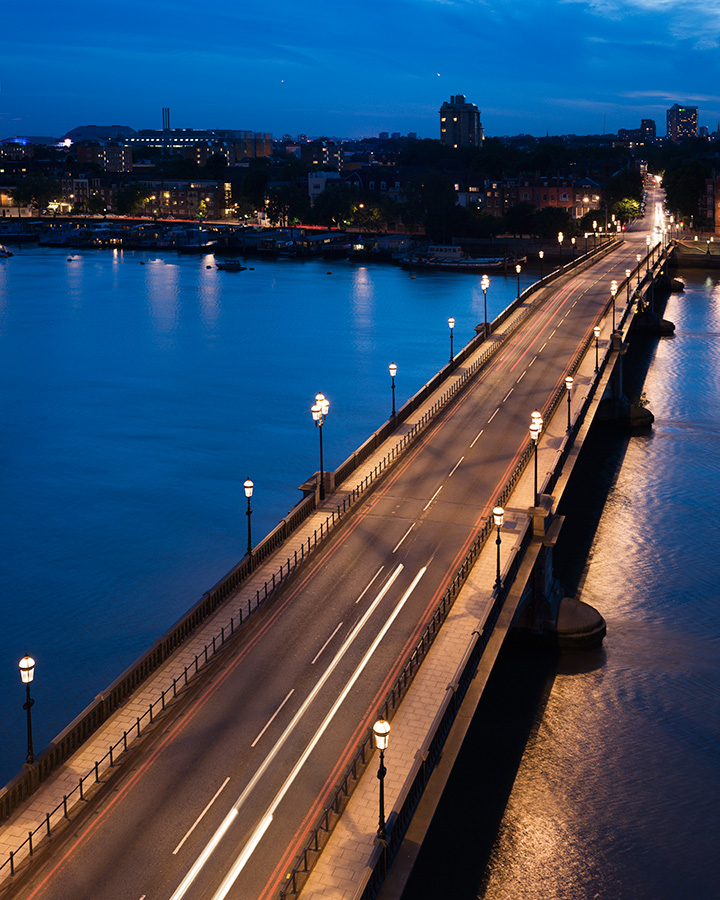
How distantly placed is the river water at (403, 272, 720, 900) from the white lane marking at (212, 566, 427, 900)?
14.3 ft

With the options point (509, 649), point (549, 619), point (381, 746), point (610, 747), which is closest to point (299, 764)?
point (381, 746)

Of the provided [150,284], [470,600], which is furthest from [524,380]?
[150,284]

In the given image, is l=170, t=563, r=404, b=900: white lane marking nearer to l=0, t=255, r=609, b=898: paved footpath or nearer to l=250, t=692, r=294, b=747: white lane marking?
l=250, t=692, r=294, b=747: white lane marking

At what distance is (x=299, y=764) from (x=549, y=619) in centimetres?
1522

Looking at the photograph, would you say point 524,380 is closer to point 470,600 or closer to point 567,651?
point 567,651

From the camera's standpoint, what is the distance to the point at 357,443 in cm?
6291

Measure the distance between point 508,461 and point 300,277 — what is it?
126m

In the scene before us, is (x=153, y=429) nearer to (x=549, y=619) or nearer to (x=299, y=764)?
(x=549, y=619)

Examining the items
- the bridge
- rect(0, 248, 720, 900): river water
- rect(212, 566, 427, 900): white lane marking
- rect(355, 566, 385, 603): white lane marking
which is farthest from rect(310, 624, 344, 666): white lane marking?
rect(0, 248, 720, 900): river water

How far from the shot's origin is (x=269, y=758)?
72.4ft

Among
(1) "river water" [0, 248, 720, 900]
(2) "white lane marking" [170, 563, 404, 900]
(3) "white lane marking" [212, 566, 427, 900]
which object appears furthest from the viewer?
(1) "river water" [0, 248, 720, 900]

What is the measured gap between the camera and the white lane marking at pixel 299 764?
732 inches

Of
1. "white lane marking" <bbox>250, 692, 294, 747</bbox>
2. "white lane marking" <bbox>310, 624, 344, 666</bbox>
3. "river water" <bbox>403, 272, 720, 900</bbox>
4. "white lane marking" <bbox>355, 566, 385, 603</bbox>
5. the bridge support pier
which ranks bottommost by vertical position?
"river water" <bbox>403, 272, 720, 900</bbox>

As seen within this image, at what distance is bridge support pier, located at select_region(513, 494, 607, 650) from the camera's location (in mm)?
34438
